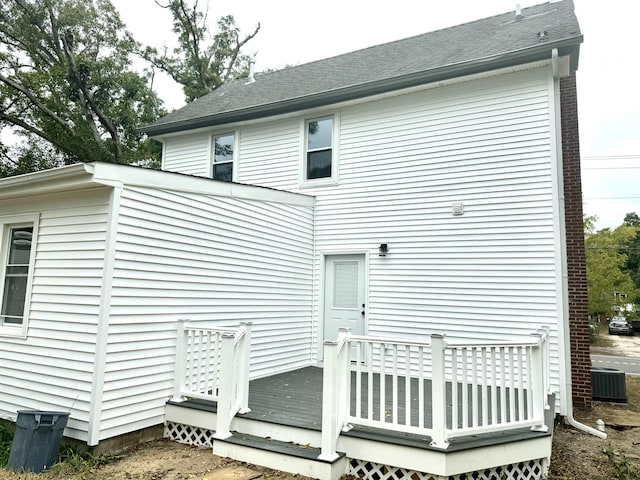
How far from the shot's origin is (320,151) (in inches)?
316

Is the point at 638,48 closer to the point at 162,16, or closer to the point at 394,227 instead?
the point at 394,227

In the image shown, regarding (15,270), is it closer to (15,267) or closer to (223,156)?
(15,267)

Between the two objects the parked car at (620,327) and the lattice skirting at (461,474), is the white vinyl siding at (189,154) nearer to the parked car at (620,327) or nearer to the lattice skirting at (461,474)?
the lattice skirting at (461,474)

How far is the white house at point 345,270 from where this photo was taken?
386cm

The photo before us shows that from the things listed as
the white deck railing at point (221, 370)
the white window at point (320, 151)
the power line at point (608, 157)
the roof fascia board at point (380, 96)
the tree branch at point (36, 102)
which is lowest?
the white deck railing at point (221, 370)

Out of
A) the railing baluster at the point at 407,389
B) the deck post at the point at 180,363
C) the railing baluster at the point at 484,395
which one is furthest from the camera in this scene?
the deck post at the point at 180,363

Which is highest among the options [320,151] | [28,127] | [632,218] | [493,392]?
[632,218]

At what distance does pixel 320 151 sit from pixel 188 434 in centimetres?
550

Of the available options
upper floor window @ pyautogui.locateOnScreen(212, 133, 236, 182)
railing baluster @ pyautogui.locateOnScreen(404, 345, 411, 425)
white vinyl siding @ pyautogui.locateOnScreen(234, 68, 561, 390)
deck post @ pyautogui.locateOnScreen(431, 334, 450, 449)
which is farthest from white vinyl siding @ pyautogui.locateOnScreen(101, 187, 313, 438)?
deck post @ pyautogui.locateOnScreen(431, 334, 450, 449)

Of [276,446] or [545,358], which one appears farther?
[545,358]

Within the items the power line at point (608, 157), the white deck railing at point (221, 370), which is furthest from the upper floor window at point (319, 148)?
the power line at point (608, 157)

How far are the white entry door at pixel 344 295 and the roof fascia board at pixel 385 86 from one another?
3.05 meters

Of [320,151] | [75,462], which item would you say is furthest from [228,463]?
[320,151]

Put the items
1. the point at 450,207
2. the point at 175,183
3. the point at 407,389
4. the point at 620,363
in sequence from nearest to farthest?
the point at 407,389 → the point at 175,183 → the point at 450,207 → the point at 620,363
